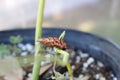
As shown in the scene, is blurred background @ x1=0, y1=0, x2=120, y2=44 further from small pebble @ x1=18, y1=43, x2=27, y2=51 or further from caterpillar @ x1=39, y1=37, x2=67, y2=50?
caterpillar @ x1=39, y1=37, x2=67, y2=50

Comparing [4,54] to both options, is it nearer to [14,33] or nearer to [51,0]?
[14,33]

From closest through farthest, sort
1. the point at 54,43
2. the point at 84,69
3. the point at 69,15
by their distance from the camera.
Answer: the point at 54,43 < the point at 84,69 < the point at 69,15

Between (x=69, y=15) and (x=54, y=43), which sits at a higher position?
(x=54, y=43)

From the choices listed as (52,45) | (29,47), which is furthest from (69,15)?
(52,45)

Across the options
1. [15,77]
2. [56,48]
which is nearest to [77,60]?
[15,77]

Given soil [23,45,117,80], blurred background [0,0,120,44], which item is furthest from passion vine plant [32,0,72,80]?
blurred background [0,0,120,44]

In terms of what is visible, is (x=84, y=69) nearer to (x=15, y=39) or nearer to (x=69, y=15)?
(x=15, y=39)

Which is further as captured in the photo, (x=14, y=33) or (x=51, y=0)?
(x=51, y=0)
